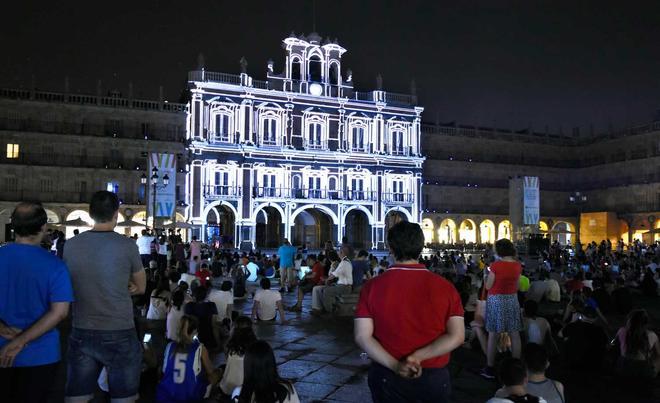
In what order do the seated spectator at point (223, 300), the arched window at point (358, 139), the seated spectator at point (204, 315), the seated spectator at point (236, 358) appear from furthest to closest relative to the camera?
the arched window at point (358, 139) → the seated spectator at point (223, 300) → the seated spectator at point (204, 315) → the seated spectator at point (236, 358)

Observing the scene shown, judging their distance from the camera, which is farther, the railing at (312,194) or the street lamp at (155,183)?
the railing at (312,194)

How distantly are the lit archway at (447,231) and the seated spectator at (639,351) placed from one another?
46.3m

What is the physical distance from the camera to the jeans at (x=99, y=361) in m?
4.46

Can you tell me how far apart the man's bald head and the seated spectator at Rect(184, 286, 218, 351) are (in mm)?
5076

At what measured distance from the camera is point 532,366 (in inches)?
202

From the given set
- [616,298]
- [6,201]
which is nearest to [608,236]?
[616,298]

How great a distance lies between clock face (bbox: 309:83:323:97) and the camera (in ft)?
154

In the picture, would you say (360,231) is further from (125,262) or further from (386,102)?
(125,262)

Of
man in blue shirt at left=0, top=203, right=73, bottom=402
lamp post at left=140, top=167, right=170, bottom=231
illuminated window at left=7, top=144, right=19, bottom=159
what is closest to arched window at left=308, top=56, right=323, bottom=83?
illuminated window at left=7, top=144, right=19, bottom=159

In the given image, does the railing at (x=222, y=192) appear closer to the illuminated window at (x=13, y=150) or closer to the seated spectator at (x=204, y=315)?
the illuminated window at (x=13, y=150)

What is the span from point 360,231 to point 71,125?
22739mm

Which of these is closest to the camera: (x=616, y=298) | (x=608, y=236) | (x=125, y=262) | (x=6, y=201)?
(x=125, y=262)

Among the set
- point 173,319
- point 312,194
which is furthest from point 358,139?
point 173,319

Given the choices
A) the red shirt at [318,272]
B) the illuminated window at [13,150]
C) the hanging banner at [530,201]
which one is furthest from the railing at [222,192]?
the red shirt at [318,272]
